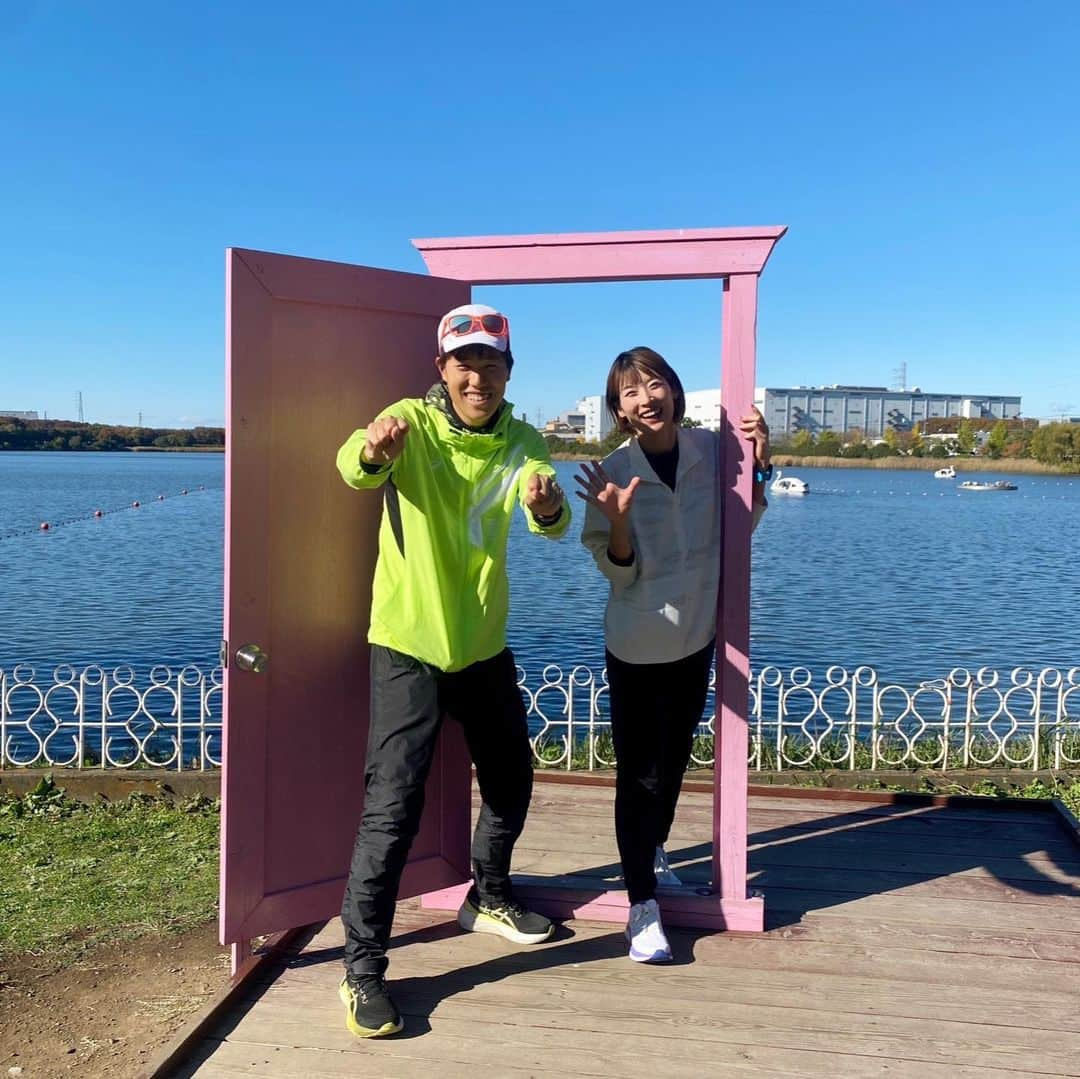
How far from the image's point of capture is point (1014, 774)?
5.94 metres

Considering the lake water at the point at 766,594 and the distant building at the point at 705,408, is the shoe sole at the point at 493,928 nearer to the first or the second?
the distant building at the point at 705,408

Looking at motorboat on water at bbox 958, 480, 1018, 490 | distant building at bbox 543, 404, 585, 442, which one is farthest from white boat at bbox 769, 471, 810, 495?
distant building at bbox 543, 404, 585, 442

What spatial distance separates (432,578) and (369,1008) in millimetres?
1283

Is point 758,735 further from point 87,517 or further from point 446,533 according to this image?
point 87,517

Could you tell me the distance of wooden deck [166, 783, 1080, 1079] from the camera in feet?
8.94

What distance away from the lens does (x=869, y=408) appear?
163 m

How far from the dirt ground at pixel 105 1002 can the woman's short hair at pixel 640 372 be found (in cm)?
236

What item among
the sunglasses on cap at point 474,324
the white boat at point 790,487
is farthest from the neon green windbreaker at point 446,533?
the white boat at point 790,487

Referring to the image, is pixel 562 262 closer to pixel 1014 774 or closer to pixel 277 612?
pixel 277 612

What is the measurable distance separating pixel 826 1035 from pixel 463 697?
4.84ft

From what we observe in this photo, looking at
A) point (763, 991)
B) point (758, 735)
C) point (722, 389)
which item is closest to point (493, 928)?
point (763, 991)

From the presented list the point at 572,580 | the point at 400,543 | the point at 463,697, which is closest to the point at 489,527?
the point at 400,543

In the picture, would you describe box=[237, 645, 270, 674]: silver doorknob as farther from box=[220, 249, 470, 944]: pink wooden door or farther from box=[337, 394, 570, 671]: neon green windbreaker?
box=[337, 394, 570, 671]: neon green windbreaker

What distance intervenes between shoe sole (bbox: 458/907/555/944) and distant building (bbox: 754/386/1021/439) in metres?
135
